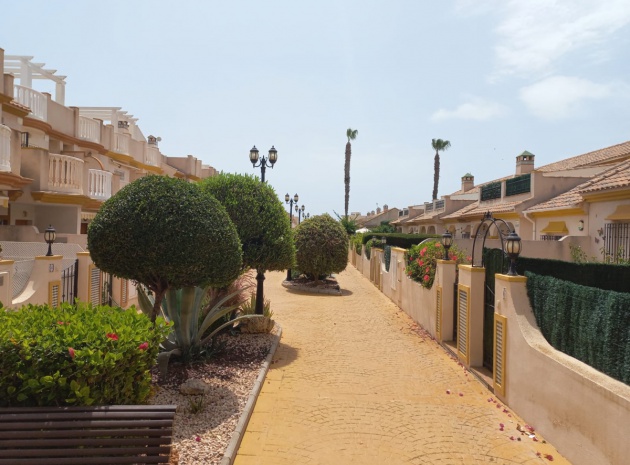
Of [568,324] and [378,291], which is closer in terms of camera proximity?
[568,324]

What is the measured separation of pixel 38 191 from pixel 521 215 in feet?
54.9

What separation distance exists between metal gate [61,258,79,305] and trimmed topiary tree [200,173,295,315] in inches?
127

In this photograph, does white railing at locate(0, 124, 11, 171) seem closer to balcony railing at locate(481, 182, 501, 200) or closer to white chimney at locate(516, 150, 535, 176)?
balcony railing at locate(481, 182, 501, 200)

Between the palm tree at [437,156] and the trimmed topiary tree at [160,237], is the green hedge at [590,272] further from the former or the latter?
the palm tree at [437,156]

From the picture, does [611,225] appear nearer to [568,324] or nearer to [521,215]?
[521,215]

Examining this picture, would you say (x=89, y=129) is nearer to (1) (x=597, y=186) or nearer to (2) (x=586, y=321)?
(1) (x=597, y=186)

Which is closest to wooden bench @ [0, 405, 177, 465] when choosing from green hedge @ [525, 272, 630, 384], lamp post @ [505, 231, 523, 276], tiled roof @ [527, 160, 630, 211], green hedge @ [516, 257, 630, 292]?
green hedge @ [525, 272, 630, 384]

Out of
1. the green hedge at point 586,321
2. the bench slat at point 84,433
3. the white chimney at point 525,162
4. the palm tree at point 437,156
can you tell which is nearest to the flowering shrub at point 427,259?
the green hedge at point 586,321

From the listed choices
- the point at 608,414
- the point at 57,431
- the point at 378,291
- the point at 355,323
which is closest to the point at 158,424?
the point at 57,431

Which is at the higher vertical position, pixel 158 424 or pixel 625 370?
pixel 625 370

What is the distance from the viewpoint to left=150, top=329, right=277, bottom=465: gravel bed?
476 cm

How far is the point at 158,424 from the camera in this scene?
3727mm

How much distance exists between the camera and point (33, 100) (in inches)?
597

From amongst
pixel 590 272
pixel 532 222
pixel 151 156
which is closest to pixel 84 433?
pixel 590 272
